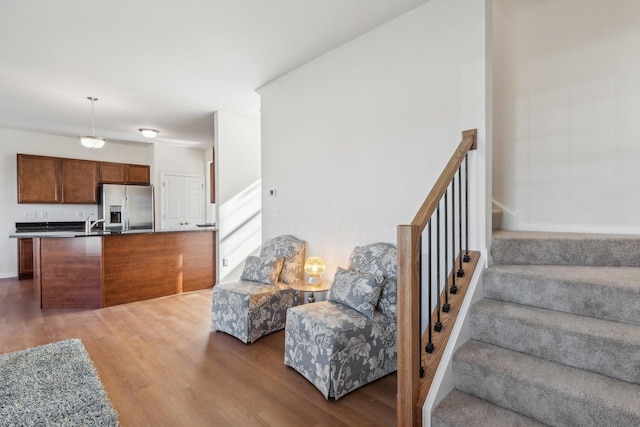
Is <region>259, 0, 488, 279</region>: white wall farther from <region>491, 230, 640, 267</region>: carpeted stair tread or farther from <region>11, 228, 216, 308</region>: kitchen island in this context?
<region>11, 228, 216, 308</region>: kitchen island

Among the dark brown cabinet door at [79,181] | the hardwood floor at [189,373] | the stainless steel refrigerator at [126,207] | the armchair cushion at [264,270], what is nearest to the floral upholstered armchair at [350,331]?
the hardwood floor at [189,373]

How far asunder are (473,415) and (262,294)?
6.47 feet

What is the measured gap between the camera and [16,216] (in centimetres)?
595

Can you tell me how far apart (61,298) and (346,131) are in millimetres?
4018

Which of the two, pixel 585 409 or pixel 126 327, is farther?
pixel 126 327

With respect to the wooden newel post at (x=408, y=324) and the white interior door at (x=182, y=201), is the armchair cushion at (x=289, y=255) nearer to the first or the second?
the wooden newel post at (x=408, y=324)

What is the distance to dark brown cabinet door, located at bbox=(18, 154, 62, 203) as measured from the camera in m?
5.81

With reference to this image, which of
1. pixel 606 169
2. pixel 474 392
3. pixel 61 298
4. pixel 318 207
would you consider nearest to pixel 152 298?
pixel 61 298

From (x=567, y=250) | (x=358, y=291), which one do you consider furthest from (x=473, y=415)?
(x=567, y=250)

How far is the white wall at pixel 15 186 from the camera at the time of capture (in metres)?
5.82

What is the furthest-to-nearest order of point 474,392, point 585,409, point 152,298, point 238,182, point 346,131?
point 238,182
point 152,298
point 346,131
point 474,392
point 585,409

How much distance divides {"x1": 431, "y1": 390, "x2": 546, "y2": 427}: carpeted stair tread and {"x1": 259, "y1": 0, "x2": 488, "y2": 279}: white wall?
979 millimetres

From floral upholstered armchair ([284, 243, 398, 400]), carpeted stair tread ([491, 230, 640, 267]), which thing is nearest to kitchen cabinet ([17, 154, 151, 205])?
floral upholstered armchair ([284, 243, 398, 400])

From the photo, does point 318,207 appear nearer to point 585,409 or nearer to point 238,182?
point 238,182
